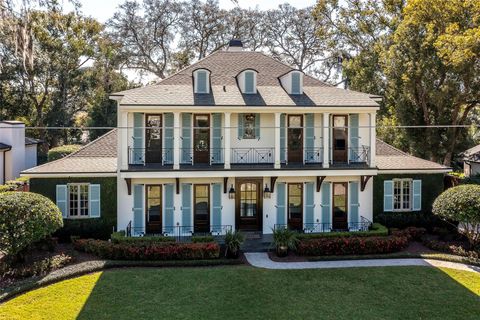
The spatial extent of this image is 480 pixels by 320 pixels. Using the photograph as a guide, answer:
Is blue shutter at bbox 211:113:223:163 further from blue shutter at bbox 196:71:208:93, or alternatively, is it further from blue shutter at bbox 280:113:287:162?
blue shutter at bbox 280:113:287:162

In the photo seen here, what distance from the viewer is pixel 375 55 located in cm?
2800

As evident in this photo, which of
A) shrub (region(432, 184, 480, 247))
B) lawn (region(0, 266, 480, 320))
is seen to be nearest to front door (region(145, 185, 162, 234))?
lawn (region(0, 266, 480, 320))

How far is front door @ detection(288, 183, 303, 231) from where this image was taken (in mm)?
17562

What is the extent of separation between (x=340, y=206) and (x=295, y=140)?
12.1ft

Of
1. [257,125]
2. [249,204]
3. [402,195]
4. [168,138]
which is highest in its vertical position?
[257,125]

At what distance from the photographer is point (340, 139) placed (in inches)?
702

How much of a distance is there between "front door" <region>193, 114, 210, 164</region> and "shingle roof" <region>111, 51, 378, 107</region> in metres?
0.99

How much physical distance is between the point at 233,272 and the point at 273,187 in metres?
5.20

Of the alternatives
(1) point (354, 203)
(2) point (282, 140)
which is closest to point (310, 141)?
(2) point (282, 140)

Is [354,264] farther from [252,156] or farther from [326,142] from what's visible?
[252,156]

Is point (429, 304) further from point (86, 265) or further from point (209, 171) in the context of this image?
point (86, 265)

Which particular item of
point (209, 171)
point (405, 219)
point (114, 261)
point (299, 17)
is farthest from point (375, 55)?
point (114, 261)

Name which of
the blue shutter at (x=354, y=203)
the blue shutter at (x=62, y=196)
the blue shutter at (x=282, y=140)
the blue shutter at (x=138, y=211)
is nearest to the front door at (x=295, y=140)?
the blue shutter at (x=282, y=140)

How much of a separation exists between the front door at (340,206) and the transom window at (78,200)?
431 inches
